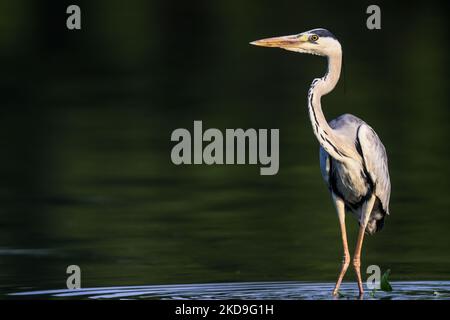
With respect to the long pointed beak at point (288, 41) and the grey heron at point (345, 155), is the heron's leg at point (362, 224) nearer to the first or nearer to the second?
the grey heron at point (345, 155)

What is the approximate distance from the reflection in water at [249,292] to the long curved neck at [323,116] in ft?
3.83

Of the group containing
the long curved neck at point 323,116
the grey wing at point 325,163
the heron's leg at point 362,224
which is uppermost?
the long curved neck at point 323,116

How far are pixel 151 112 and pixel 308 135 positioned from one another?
4012 millimetres

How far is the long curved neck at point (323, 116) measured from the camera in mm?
12461

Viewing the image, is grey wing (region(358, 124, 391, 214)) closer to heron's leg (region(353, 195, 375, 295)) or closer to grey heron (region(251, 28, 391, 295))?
grey heron (region(251, 28, 391, 295))

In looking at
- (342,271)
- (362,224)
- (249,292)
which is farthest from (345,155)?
(249,292)

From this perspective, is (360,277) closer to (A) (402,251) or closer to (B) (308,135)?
(A) (402,251)

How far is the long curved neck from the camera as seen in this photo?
12.5 metres

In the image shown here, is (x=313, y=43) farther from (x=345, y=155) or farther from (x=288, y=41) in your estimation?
(x=345, y=155)

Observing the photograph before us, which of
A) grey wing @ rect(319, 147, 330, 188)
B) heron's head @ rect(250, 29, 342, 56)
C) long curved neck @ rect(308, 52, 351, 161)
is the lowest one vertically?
grey wing @ rect(319, 147, 330, 188)

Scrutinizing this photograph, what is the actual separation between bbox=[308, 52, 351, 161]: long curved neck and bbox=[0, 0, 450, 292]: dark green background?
117 cm

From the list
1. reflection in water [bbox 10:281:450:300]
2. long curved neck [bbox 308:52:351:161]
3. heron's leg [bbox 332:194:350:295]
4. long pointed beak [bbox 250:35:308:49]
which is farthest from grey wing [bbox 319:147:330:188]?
reflection in water [bbox 10:281:450:300]

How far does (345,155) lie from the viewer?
42.1 ft

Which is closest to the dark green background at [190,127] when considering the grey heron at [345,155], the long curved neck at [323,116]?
the grey heron at [345,155]
